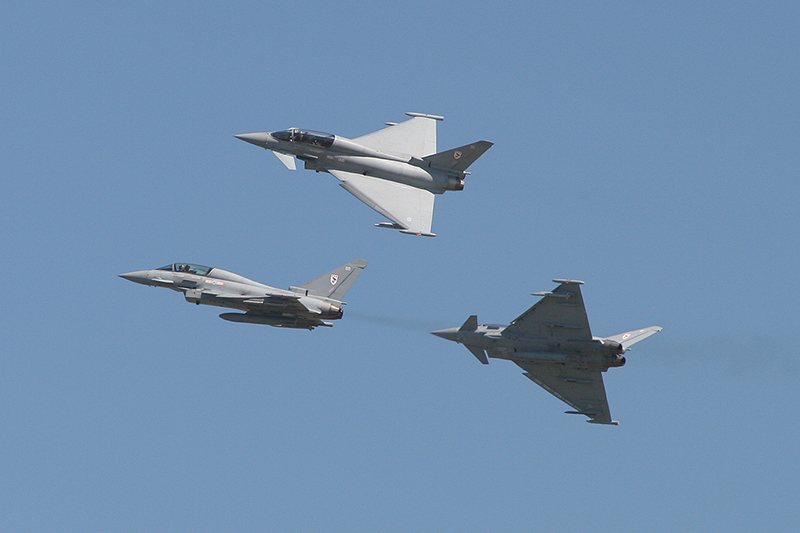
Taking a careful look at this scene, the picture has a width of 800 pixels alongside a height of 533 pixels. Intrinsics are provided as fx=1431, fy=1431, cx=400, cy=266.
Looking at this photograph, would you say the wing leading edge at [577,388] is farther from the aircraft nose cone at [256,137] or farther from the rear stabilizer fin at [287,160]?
the aircraft nose cone at [256,137]

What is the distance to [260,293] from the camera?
55.2m

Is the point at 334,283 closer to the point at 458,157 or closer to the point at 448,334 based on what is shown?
the point at 448,334

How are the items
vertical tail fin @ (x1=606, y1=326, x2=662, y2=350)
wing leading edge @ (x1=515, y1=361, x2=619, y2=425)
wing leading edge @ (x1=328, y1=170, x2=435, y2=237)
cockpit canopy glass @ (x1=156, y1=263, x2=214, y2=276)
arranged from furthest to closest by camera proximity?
wing leading edge @ (x1=328, y1=170, x2=435, y2=237) → cockpit canopy glass @ (x1=156, y1=263, x2=214, y2=276) → wing leading edge @ (x1=515, y1=361, x2=619, y2=425) → vertical tail fin @ (x1=606, y1=326, x2=662, y2=350)

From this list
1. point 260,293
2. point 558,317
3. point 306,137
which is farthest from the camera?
point 306,137

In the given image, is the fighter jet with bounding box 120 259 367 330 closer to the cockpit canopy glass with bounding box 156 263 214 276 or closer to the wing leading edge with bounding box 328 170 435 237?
the cockpit canopy glass with bounding box 156 263 214 276

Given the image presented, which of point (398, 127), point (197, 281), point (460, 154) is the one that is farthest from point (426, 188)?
point (197, 281)

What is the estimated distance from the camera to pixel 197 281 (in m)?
56.2

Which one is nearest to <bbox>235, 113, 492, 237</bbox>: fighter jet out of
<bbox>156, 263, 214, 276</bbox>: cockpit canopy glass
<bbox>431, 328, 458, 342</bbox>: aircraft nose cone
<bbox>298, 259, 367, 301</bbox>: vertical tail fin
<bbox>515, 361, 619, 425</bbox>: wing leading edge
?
<bbox>298, 259, 367, 301</bbox>: vertical tail fin

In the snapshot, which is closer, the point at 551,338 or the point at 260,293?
the point at 551,338

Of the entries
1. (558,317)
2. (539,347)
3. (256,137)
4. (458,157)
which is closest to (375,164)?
(458,157)

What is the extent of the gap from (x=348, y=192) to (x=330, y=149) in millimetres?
1977

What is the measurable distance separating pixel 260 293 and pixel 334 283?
9.97ft

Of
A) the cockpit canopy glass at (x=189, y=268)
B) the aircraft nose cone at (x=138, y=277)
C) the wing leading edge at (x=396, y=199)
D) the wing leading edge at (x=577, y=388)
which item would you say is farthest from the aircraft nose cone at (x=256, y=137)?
the wing leading edge at (x=577, y=388)

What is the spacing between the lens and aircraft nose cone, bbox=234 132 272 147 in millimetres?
58906
